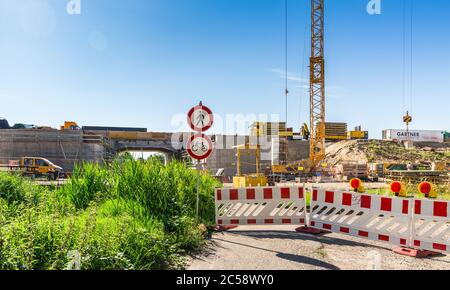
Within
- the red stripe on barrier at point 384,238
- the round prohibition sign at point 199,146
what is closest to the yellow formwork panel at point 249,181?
the round prohibition sign at point 199,146

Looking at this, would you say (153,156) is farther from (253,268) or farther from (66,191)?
(253,268)

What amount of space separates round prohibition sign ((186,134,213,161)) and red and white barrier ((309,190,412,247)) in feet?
8.76

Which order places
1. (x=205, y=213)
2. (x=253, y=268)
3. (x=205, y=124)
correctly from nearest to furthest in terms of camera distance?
1. (x=253, y=268)
2. (x=205, y=124)
3. (x=205, y=213)

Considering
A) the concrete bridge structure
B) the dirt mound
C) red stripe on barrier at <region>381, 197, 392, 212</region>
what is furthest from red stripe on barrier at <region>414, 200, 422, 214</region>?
the dirt mound

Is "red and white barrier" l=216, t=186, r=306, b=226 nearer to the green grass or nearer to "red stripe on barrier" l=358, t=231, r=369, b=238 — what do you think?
the green grass

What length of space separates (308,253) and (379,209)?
74.5 inches

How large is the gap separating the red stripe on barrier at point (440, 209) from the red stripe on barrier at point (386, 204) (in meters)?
0.72

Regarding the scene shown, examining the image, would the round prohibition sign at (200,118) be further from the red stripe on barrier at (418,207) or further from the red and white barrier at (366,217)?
the red stripe on barrier at (418,207)

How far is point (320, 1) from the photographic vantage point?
2106 inches

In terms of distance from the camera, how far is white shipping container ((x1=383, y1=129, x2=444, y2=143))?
255 ft

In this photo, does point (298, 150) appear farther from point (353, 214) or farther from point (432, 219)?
point (432, 219)

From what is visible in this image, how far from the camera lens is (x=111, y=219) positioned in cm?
513

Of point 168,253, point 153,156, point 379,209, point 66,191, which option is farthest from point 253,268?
point 66,191

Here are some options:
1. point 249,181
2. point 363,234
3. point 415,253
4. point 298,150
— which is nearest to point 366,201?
point 363,234
